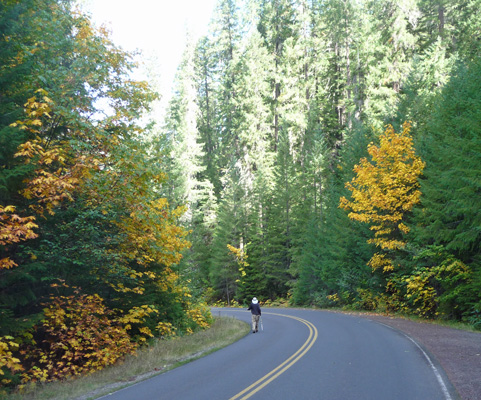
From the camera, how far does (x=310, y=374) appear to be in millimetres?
9477

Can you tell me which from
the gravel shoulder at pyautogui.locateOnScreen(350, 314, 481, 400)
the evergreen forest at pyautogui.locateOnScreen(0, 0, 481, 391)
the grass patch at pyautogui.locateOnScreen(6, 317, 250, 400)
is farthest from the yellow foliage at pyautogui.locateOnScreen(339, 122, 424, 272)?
the grass patch at pyautogui.locateOnScreen(6, 317, 250, 400)

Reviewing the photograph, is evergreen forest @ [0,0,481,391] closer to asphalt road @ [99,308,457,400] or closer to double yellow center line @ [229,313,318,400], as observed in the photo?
asphalt road @ [99,308,457,400]

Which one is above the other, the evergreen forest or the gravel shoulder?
the evergreen forest

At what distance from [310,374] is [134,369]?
16.5 ft

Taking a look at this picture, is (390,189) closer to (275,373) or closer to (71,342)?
(275,373)

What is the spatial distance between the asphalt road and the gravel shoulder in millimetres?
280

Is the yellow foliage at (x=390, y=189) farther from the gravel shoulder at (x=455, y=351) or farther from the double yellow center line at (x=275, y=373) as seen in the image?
the double yellow center line at (x=275, y=373)

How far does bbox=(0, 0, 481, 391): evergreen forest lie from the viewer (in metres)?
10.7

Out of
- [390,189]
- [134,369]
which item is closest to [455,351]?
[134,369]

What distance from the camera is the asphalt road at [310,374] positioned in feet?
25.9

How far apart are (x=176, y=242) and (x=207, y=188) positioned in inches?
1523

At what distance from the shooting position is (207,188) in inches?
2149

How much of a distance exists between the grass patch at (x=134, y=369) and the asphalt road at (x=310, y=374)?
59 cm

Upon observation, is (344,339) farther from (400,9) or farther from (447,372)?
(400,9)
